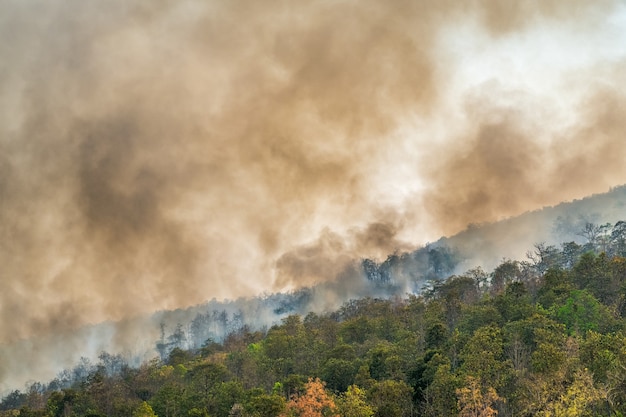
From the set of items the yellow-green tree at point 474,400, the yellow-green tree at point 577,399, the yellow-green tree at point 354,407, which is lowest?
the yellow-green tree at point 577,399

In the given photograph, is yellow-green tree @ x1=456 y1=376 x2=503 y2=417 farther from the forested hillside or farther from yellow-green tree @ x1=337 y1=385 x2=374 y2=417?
yellow-green tree @ x1=337 y1=385 x2=374 y2=417

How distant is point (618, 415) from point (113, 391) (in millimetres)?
99889

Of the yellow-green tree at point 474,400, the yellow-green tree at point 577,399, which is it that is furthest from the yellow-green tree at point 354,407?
the yellow-green tree at point 577,399

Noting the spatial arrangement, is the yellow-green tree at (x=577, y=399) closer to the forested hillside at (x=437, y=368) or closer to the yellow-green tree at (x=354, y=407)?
the forested hillside at (x=437, y=368)

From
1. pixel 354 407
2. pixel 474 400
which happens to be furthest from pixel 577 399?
pixel 354 407

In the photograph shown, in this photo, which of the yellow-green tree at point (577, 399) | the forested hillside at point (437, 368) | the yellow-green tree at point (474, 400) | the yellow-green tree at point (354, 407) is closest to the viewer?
the yellow-green tree at point (577, 399)

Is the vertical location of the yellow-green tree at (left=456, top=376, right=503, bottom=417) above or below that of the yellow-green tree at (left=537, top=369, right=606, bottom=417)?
above

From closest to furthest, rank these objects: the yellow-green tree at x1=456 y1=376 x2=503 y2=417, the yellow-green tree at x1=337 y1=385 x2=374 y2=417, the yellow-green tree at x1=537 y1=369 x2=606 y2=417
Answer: the yellow-green tree at x1=537 y1=369 x2=606 y2=417
the yellow-green tree at x1=456 y1=376 x2=503 y2=417
the yellow-green tree at x1=337 y1=385 x2=374 y2=417

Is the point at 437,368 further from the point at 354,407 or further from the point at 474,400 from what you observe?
the point at 474,400

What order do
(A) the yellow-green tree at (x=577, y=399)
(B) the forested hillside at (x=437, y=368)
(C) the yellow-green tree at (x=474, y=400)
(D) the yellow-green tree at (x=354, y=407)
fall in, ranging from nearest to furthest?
(A) the yellow-green tree at (x=577, y=399)
(C) the yellow-green tree at (x=474, y=400)
(B) the forested hillside at (x=437, y=368)
(D) the yellow-green tree at (x=354, y=407)

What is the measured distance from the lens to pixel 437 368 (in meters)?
76.5

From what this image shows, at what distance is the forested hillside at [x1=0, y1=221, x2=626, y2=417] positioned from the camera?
59.1 metres

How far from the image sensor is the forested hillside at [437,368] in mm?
59094

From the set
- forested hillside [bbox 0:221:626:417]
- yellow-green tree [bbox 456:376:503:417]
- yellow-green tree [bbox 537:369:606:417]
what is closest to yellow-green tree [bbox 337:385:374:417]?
forested hillside [bbox 0:221:626:417]
